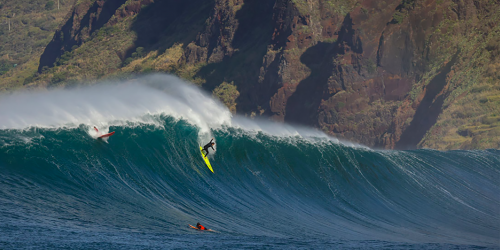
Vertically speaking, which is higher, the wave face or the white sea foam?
the white sea foam

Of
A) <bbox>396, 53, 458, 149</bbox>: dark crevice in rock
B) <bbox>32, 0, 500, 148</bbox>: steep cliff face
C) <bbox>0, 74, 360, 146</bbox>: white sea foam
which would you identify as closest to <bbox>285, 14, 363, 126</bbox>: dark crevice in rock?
<bbox>32, 0, 500, 148</bbox>: steep cliff face

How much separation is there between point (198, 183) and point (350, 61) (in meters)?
53.1

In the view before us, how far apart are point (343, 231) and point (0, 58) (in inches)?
5021

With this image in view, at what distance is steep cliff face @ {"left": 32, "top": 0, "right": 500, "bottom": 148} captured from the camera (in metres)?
73.4

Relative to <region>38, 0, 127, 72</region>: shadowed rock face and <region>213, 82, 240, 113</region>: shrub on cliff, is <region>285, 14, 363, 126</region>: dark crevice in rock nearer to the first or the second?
<region>213, 82, 240, 113</region>: shrub on cliff

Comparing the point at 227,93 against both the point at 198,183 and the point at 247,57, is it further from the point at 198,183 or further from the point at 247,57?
the point at 198,183

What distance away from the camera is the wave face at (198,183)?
19641mm

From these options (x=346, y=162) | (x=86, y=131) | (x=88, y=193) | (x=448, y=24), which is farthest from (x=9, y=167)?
(x=448, y=24)

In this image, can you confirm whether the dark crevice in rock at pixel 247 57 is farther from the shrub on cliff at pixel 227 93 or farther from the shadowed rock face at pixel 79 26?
the shadowed rock face at pixel 79 26

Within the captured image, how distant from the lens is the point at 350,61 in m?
75.8

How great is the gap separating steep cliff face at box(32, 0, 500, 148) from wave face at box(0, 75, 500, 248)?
3900 cm

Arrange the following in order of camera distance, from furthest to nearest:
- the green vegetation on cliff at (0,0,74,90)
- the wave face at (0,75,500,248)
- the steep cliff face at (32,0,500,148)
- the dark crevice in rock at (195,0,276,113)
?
the green vegetation on cliff at (0,0,74,90) → the dark crevice in rock at (195,0,276,113) → the steep cliff face at (32,0,500,148) → the wave face at (0,75,500,248)

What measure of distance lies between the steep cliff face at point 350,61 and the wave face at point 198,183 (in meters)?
39.0

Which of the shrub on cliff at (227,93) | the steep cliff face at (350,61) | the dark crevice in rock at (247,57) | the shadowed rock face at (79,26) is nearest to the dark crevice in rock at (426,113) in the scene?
the steep cliff face at (350,61)
